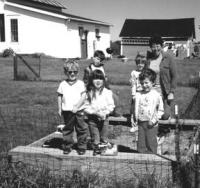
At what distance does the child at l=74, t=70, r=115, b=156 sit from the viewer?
583cm

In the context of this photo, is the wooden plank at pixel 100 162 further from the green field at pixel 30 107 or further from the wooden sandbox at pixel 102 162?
the green field at pixel 30 107

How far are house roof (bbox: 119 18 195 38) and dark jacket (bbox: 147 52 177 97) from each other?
4828cm

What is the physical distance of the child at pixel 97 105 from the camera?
5832 mm

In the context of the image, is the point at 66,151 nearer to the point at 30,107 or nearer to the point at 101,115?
the point at 101,115

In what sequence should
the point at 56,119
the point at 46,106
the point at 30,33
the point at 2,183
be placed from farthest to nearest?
the point at 30,33
the point at 46,106
the point at 56,119
the point at 2,183

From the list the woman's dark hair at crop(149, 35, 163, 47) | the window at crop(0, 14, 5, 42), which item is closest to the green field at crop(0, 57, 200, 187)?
the woman's dark hair at crop(149, 35, 163, 47)

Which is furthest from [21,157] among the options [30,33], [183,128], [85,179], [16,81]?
[30,33]

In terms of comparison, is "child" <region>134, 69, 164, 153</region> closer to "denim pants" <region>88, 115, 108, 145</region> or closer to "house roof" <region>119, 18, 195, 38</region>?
"denim pants" <region>88, 115, 108, 145</region>

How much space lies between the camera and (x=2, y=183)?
4.92 m

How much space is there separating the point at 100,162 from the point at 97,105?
903mm

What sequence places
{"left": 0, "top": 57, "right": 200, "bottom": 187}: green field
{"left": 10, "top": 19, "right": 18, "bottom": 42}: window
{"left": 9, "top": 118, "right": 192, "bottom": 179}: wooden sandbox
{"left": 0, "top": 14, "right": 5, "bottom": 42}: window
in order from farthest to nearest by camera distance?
{"left": 0, "top": 14, "right": 5, "bottom": 42}: window < {"left": 10, "top": 19, "right": 18, "bottom": 42}: window < {"left": 0, "top": 57, "right": 200, "bottom": 187}: green field < {"left": 9, "top": 118, "right": 192, "bottom": 179}: wooden sandbox

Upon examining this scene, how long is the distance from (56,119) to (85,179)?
15.2 ft

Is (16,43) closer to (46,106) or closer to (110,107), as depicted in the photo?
(46,106)

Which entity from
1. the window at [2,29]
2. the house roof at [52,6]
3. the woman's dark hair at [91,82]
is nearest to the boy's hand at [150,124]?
the woman's dark hair at [91,82]
